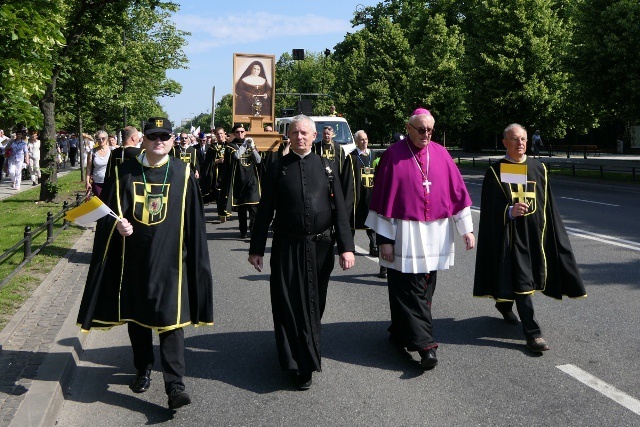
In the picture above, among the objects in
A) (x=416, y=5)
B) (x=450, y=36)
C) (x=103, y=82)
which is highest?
(x=416, y=5)

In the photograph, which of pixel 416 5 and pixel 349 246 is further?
pixel 416 5

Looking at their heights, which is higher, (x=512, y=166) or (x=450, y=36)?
(x=450, y=36)

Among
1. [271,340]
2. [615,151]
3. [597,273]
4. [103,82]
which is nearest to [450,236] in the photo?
[271,340]

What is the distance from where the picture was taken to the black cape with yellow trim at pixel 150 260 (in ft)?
16.0

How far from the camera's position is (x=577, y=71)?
28.2 metres

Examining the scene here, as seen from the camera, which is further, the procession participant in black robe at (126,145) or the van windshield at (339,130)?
the van windshield at (339,130)

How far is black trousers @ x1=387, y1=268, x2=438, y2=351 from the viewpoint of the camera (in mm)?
5617

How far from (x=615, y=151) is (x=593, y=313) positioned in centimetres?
4705

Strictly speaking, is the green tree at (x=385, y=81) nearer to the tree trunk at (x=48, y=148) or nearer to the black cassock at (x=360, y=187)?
the tree trunk at (x=48, y=148)

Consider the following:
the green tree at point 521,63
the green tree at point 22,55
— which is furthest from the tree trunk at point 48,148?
the green tree at point 521,63

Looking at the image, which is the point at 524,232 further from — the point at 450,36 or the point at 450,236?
the point at 450,36

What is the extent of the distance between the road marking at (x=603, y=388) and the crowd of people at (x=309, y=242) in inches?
17.1

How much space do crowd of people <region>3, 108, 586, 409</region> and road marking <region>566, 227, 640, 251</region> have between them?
547cm

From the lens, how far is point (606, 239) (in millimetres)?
12430
